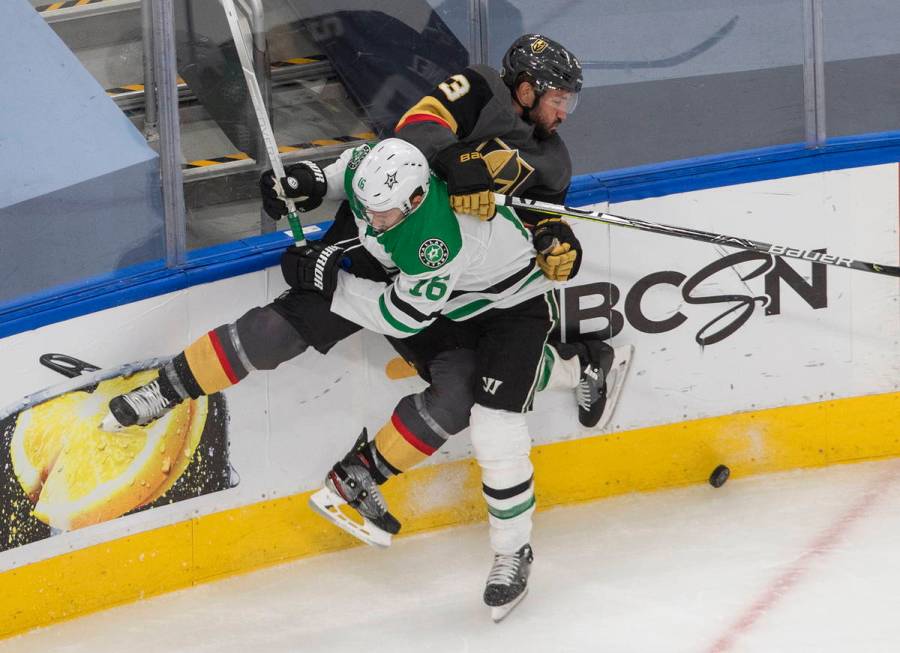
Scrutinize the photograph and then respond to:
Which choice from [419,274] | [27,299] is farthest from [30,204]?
[419,274]

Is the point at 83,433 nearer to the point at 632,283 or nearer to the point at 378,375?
the point at 378,375

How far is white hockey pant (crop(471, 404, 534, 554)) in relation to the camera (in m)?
3.35

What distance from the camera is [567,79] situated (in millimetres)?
3318

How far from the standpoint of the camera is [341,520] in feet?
11.5

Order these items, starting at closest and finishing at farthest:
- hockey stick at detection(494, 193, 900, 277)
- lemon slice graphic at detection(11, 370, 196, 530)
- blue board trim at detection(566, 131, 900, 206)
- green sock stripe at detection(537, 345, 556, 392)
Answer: lemon slice graphic at detection(11, 370, 196, 530)
hockey stick at detection(494, 193, 900, 277)
green sock stripe at detection(537, 345, 556, 392)
blue board trim at detection(566, 131, 900, 206)

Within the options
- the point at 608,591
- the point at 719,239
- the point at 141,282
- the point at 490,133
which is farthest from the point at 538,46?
the point at 608,591

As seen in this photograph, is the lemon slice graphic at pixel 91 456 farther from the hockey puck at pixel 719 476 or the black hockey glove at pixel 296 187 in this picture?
the hockey puck at pixel 719 476

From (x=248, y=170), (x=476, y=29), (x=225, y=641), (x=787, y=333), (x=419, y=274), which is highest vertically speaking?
(x=476, y=29)

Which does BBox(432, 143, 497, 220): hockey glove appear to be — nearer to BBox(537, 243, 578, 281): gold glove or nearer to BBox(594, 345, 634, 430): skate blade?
BBox(537, 243, 578, 281): gold glove

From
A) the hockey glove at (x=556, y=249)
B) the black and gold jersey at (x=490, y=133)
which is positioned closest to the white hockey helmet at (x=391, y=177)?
the black and gold jersey at (x=490, y=133)

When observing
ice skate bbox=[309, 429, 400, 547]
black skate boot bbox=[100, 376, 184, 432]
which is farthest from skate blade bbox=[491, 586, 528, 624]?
black skate boot bbox=[100, 376, 184, 432]

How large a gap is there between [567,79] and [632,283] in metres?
0.80

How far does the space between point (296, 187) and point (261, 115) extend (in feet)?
0.71

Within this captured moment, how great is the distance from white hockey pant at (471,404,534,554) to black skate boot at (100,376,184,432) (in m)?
0.76
